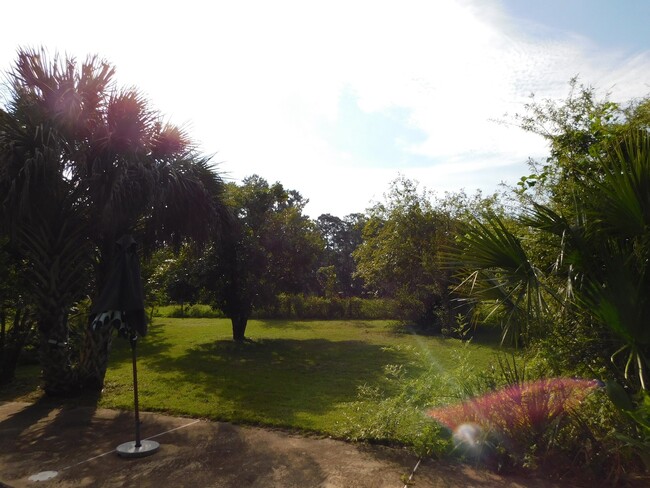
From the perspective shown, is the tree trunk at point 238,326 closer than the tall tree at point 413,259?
Yes

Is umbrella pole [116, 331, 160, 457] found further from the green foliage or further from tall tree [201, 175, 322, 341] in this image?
the green foliage

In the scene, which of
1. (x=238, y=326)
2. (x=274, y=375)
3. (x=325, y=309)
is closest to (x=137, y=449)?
(x=274, y=375)

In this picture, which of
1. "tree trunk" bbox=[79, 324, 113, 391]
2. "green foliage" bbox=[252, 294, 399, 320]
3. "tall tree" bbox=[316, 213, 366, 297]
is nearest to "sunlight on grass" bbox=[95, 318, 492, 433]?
"tree trunk" bbox=[79, 324, 113, 391]

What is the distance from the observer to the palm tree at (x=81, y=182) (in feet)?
24.7

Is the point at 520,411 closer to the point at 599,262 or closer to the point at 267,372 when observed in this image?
the point at 599,262

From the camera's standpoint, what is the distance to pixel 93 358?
861 centimetres

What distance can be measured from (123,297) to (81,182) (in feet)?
11.2

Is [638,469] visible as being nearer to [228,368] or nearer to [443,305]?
[228,368]

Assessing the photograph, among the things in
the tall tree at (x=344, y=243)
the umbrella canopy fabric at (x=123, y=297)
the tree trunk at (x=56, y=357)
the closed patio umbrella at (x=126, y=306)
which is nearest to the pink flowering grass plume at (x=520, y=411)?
the closed patio umbrella at (x=126, y=306)

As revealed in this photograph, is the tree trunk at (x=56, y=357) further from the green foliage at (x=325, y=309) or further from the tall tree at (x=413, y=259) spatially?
the green foliage at (x=325, y=309)

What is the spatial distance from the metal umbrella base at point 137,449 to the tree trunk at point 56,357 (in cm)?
331

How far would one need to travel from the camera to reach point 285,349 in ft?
48.0

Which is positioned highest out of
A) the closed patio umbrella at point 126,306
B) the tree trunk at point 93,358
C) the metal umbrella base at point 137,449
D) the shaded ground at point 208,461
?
the closed patio umbrella at point 126,306

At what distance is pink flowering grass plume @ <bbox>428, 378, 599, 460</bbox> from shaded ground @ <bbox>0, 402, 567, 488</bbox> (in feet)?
1.29
